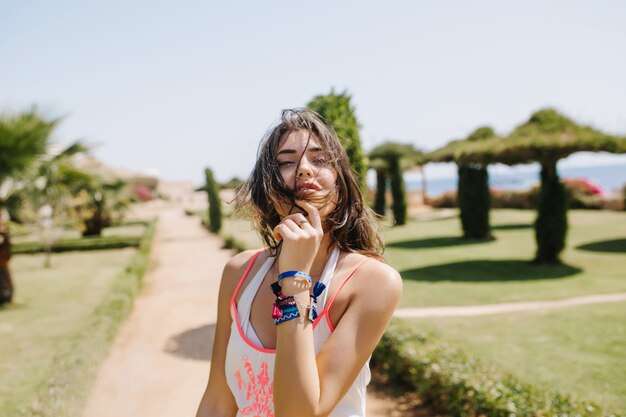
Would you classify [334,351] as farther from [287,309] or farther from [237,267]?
[237,267]

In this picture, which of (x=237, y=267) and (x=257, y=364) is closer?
(x=257, y=364)

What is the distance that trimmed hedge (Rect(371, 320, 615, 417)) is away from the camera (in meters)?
4.02

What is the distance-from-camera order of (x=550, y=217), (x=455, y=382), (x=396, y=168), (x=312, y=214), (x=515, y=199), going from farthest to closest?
(x=515, y=199) → (x=396, y=168) → (x=550, y=217) → (x=455, y=382) → (x=312, y=214)

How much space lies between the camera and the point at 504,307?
9.14m

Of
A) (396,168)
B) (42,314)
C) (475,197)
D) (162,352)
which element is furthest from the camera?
(396,168)

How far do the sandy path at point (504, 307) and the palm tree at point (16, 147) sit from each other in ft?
24.5

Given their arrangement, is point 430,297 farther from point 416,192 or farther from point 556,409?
point 416,192

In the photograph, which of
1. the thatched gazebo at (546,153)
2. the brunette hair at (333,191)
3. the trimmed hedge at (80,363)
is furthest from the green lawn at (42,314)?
the thatched gazebo at (546,153)

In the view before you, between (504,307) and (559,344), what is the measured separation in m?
2.21

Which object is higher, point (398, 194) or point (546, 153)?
point (546, 153)

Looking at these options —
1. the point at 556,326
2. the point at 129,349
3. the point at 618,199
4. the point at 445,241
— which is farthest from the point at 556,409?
the point at 618,199

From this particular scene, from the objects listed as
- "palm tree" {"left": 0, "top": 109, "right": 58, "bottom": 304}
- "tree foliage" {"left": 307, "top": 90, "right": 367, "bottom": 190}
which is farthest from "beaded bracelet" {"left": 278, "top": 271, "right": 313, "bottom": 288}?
"palm tree" {"left": 0, "top": 109, "right": 58, "bottom": 304}

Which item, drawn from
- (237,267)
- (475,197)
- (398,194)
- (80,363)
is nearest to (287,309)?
(237,267)

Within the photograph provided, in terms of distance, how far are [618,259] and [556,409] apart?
10.8 metres
